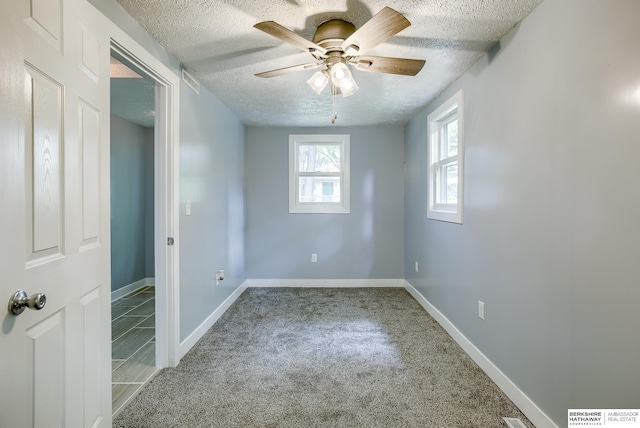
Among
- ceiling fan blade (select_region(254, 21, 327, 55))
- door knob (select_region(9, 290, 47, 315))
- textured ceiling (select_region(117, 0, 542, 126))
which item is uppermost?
textured ceiling (select_region(117, 0, 542, 126))

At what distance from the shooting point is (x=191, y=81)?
249 cm

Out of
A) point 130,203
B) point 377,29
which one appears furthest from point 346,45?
point 130,203

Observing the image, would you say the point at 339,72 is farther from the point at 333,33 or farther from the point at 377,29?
the point at 377,29

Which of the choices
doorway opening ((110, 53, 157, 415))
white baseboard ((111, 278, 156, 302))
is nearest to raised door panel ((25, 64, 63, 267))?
doorway opening ((110, 53, 157, 415))

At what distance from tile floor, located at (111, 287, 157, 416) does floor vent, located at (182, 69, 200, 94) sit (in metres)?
2.17

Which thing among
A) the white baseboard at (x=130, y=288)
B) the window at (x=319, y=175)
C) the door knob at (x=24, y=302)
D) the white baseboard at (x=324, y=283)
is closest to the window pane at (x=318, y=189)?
the window at (x=319, y=175)

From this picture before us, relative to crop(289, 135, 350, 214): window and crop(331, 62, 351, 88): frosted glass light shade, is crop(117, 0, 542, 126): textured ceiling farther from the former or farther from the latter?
crop(289, 135, 350, 214): window

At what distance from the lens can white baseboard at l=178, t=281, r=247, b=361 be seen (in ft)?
7.78

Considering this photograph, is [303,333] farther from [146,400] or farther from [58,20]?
[58,20]

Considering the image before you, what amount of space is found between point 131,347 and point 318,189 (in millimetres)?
2869

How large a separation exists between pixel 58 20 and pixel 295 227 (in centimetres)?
345

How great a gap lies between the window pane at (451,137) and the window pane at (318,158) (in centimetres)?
167

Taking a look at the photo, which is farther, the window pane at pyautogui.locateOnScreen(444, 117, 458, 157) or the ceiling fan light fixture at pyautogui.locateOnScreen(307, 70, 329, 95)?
the window pane at pyautogui.locateOnScreen(444, 117, 458, 157)

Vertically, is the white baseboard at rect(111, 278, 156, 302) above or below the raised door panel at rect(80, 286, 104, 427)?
below
